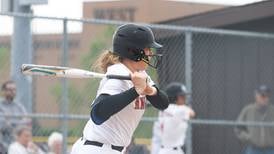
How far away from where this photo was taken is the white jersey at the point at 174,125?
11.1 metres

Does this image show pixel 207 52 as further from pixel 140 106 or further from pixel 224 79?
pixel 140 106

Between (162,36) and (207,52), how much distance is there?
38.6 inches

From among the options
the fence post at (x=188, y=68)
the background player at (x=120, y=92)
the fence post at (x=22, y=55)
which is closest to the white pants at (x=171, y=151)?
the fence post at (x=188, y=68)

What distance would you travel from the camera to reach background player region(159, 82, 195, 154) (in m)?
11.1

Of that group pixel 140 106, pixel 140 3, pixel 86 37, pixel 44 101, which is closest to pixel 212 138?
pixel 44 101

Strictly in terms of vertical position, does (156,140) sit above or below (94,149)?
below

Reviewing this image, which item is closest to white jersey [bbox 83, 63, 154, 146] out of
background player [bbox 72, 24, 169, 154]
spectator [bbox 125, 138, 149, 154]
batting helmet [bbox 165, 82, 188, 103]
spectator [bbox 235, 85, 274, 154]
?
background player [bbox 72, 24, 169, 154]

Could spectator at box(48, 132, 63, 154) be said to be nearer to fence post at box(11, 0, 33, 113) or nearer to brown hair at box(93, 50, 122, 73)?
fence post at box(11, 0, 33, 113)

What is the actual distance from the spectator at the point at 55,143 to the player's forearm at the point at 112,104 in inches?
198

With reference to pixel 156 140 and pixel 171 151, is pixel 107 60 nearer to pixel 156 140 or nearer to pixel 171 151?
pixel 171 151

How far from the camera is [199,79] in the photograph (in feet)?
41.9

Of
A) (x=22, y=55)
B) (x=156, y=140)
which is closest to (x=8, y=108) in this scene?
(x=22, y=55)

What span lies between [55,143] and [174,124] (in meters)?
1.59

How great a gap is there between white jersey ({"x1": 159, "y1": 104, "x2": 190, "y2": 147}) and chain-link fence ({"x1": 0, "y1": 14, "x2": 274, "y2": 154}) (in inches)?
6.0
